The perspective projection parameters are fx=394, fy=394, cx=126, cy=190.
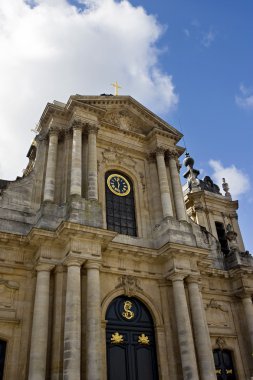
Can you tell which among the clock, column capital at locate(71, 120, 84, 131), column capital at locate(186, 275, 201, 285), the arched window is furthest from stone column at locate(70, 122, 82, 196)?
column capital at locate(186, 275, 201, 285)

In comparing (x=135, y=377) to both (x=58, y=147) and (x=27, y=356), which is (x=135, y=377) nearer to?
(x=27, y=356)

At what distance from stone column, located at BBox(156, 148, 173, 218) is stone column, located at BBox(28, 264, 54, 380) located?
5.98 meters

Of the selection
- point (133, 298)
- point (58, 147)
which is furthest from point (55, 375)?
point (58, 147)

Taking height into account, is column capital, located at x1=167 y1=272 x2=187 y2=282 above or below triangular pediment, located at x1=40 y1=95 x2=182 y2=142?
below

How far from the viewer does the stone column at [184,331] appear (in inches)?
522

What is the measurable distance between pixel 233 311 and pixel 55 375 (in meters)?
9.57

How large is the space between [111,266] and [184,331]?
346 centimetres

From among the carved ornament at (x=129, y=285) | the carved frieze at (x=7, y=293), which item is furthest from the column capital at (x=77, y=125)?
the carved frieze at (x=7, y=293)

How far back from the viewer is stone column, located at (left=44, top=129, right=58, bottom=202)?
14.9 meters

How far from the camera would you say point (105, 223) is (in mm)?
16031

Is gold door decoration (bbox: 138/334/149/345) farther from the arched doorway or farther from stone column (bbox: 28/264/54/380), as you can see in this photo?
stone column (bbox: 28/264/54/380)

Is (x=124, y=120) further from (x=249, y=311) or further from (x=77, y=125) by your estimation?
(x=249, y=311)

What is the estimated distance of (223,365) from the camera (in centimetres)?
1628

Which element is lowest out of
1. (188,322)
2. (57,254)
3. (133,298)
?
(188,322)
